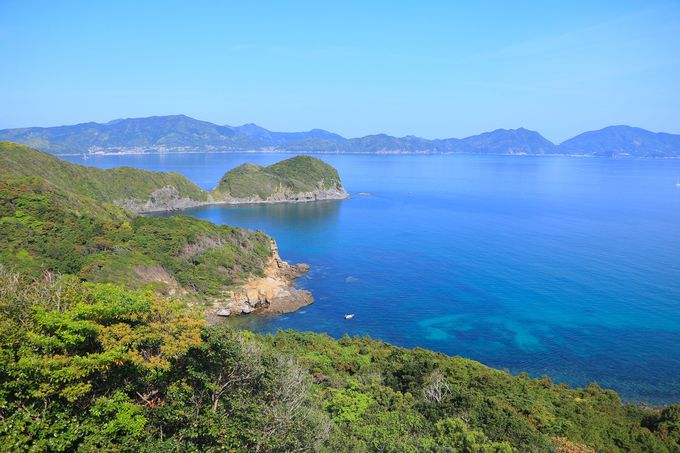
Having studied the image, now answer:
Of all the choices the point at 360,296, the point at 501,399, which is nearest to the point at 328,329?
the point at 360,296

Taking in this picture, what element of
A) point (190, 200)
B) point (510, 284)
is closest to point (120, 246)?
point (510, 284)

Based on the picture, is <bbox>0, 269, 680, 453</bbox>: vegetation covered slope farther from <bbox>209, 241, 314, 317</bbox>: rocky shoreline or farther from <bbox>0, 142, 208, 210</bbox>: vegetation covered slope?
<bbox>0, 142, 208, 210</bbox>: vegetation covered slope

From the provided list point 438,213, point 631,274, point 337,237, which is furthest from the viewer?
point 438,213

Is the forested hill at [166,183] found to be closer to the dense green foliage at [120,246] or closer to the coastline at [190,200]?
the coastline at [190,200]

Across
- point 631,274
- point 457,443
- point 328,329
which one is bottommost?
point 328,329

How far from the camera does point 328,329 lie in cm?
4728

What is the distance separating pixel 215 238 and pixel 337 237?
101ft

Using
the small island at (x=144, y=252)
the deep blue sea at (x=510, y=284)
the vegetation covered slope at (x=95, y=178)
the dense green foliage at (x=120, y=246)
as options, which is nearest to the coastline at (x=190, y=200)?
the vegetation covered slope at (x=95, y=178)

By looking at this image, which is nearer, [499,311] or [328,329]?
[328,329]

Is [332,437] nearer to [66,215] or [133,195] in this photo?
[66,215]

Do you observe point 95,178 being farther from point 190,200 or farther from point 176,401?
point 176,401

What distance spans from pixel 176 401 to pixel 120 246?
1761 inches

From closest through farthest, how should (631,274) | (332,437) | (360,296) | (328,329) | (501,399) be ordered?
(332,437), (501,399), (328,329), (360,296), (631,274)

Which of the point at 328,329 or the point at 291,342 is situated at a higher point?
the point at 291,342
